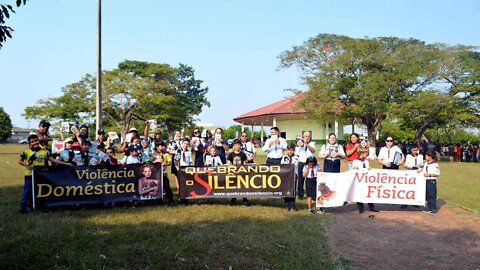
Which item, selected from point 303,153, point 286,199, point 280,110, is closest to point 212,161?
point 286,199

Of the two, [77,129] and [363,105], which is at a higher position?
[363,105]

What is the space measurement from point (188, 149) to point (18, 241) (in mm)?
4744

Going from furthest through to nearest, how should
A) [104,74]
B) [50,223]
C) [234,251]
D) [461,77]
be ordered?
[104,74], [461,77], [50,223], [234,251]

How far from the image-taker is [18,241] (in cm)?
572

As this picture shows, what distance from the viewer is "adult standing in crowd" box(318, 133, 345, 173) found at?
9406 mm

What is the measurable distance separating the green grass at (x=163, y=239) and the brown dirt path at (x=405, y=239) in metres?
0.35

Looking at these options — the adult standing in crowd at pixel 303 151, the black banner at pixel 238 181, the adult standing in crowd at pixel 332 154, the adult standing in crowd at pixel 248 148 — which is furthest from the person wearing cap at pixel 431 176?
the adult standing in crowd at pixel 248 148

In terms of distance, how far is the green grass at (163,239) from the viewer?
5141 millimetres

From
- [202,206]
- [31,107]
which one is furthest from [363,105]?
[31,107]

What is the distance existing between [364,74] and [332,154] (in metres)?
20.2

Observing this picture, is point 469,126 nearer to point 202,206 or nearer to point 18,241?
point 202,206

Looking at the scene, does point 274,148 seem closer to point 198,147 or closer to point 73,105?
point 198,147

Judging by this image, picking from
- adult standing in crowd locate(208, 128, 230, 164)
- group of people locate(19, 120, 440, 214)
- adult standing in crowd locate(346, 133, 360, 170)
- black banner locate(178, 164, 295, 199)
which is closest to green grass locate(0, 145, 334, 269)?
black banner locate(178, 164, 295, 199)

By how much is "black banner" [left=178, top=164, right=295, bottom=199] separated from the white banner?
1.40 meters
